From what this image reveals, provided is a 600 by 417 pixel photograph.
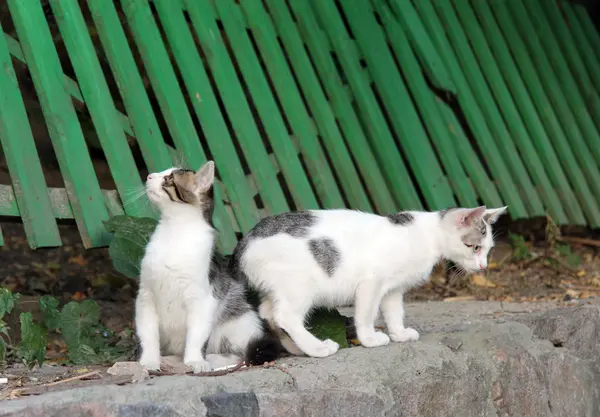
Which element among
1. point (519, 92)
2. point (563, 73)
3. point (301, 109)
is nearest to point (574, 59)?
point (563, 73)

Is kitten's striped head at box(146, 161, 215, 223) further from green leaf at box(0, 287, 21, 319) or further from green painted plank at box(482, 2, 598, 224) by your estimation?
green painted plank at box(482, 2, 598, 224)

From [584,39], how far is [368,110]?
370 cm

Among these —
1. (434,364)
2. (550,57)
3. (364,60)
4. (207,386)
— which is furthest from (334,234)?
(550,57)

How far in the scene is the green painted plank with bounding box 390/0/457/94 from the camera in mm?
7027

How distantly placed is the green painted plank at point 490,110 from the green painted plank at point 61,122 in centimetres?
396

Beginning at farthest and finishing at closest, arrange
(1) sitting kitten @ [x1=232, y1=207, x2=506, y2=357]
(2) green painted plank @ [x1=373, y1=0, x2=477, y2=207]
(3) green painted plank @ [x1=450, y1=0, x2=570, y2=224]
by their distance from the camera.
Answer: (3) green painted plank @ [x1=450, y1=0, x2=570, y2=224] → (2) green painted plank @ [x1=373, y1=0, x2=477, y2=207] → (1) sitting kitten @ [x1=232, y1=207, x2=506, y2=357]

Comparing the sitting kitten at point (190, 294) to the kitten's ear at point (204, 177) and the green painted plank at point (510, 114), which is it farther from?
the green painted plank at point (510, 114)

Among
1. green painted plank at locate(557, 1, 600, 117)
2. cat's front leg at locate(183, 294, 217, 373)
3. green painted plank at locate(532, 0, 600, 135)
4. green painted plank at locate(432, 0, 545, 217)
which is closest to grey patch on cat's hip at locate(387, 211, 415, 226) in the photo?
cat's front leg at locate(183, 294, 217, 373)

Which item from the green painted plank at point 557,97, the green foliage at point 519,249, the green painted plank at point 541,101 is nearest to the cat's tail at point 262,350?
the green foliage at point 519,249

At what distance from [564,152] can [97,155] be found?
4.40 metres

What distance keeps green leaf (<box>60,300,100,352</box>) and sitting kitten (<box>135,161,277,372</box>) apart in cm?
46

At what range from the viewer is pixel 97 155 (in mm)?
6504

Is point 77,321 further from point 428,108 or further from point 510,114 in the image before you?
point 510,114

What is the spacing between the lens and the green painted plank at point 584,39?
8.81 meters
